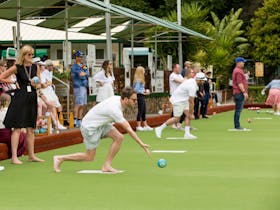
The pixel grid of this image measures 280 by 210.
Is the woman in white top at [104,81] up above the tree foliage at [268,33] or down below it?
below

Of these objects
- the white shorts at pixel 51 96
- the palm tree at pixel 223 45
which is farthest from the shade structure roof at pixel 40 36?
the white shorts at pixel 51 96

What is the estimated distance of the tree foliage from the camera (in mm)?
50062

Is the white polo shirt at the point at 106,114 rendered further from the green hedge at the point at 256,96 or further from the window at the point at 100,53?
the window at the point at 100,53

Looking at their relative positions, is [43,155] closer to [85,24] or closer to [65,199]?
[65,199]

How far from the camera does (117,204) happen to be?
26.5 ft

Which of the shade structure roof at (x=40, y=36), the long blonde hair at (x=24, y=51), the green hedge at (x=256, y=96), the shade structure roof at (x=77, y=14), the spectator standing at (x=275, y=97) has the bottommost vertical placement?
the green hedge at (x=256, y=96)

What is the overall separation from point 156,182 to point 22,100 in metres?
2.89

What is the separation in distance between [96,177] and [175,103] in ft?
24.0

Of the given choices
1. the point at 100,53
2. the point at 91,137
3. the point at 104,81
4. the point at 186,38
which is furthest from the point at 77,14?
the point at 100,53

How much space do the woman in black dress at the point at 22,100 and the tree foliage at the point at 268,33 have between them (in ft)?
128

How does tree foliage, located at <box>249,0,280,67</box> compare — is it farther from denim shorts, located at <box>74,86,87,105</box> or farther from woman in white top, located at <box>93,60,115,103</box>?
denim shorts, located at <box>74,86,87,105</box>

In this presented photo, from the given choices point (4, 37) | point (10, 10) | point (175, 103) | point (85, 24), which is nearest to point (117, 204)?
point (175, 103)

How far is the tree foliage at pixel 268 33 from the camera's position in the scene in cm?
5006

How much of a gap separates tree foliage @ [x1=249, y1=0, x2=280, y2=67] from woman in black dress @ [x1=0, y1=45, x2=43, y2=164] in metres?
39.0
